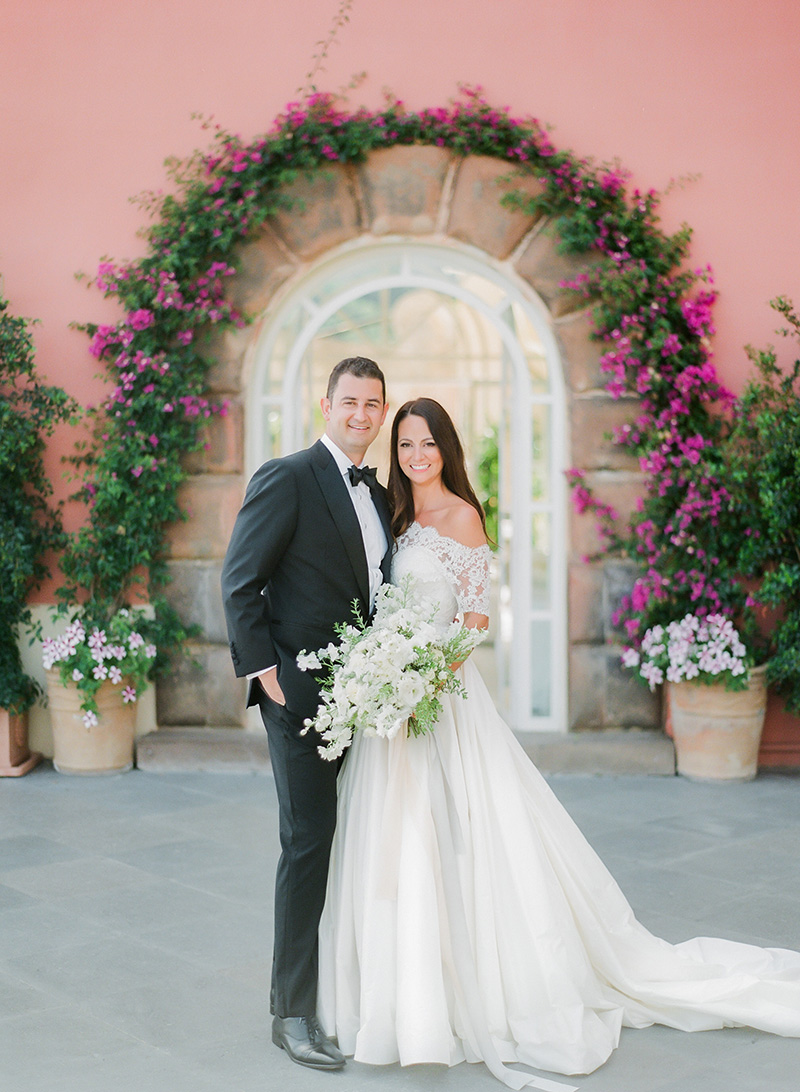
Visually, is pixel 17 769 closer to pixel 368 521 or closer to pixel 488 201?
pixel 368 521

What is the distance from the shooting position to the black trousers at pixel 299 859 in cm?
275

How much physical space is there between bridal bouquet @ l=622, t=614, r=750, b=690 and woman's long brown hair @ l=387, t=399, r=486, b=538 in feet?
8.26

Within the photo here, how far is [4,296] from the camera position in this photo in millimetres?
5844

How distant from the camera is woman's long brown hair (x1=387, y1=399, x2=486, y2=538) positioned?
307 cm

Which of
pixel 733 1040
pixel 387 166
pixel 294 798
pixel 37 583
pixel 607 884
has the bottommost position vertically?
pixel 733 1040

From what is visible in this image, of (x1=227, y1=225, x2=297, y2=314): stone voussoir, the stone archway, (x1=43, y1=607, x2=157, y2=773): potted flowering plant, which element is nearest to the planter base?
(x1=43, y1=607, x2=157, y2=773): potted flowering plant

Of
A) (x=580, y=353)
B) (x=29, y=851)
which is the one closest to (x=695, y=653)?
(x=580, y=353)

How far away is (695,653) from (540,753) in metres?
0.89

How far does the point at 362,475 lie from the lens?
296 cm

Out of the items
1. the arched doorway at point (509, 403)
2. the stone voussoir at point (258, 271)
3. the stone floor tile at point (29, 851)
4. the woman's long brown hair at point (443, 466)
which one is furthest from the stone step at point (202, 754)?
the woman's long brown hair at point (443, 466)

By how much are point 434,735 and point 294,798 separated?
1.27ft

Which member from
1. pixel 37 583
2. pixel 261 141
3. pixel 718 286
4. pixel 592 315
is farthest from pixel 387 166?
pixel 37 583

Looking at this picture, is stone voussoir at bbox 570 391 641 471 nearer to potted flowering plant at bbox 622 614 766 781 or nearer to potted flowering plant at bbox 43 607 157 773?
potted flowering plant at bbox 622 614 766 781

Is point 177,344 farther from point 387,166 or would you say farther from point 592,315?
point 592,315
